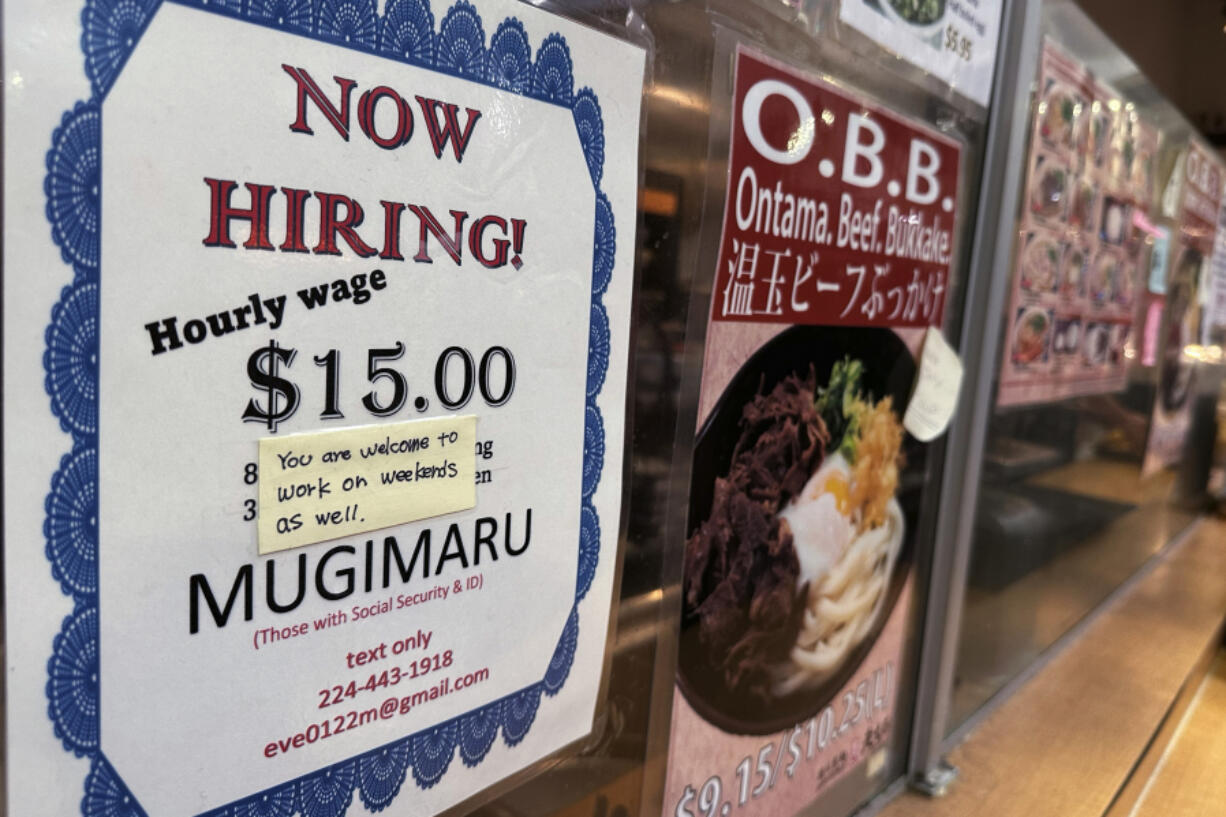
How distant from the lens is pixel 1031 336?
1203mm

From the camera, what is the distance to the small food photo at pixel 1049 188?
1131mm

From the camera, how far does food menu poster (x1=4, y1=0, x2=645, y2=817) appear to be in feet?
1.18

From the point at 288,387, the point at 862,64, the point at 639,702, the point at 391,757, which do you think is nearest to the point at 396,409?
the point at 288,387

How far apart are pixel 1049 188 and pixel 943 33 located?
0.40 meters

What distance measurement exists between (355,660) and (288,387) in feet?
0.53

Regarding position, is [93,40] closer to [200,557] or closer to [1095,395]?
[200,557]

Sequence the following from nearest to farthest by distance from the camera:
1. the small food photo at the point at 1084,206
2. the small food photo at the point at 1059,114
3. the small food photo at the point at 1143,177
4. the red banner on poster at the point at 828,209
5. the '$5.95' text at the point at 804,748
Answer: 1. the red banner on poster at the point at 828,209
2. the '$5.95' text at the point at 804,748
3. the small food photo at the point at 1059,114
4. the small food photo at the point at 1084,206
5. the small food photo at the point at 1143,177

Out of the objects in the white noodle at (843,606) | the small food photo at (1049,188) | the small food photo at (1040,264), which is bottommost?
the white noodle at (843,606)

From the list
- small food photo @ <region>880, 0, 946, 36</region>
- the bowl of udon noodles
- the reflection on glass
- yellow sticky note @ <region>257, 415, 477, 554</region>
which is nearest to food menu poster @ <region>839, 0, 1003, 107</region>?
small food photo @ <region>880, 0, 946, 36</region>

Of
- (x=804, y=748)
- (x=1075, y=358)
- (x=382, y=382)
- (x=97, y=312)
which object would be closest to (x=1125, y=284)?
(x=1075, y=358)

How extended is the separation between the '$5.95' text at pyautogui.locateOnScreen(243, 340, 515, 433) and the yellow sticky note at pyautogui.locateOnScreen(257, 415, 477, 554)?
11 millimetres

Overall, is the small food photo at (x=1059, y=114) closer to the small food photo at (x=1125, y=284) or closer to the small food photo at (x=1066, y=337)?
the small food photo at (x=1066, y=337)

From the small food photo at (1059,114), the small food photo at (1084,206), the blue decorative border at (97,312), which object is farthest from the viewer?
the small food photo at (1084,206)

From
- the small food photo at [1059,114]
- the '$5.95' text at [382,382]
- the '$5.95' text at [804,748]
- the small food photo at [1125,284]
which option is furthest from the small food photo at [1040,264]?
the '$5.95' text at [382,382]
